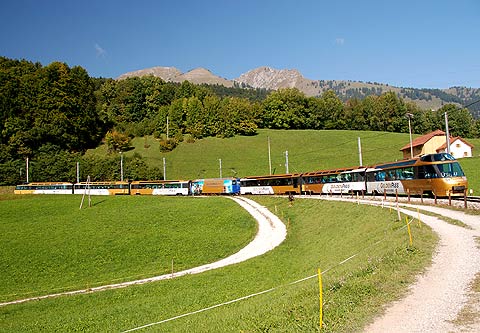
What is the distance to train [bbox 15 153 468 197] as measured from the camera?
→ 3775 centimetres

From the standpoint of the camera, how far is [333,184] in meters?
59.3

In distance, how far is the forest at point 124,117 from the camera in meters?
105

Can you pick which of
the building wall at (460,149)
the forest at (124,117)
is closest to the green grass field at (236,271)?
the forest at (124,117)

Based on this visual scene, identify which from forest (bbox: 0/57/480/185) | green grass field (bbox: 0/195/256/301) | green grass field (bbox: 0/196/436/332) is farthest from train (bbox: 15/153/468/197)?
green grass field (bbox: 0/195/256/301)

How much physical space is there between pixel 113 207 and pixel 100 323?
46.3 m

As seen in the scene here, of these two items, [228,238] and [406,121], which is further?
[406,121]

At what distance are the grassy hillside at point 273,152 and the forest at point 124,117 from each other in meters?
4.70

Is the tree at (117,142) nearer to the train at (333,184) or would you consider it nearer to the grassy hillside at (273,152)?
the grassy hillside at (273,152)

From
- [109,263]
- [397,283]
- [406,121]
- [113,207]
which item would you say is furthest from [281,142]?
[397,283]

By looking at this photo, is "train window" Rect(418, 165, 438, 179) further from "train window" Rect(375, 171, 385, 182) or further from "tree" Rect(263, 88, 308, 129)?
"tree" Rect(263, 88, 308, 129)

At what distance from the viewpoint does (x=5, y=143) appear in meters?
108

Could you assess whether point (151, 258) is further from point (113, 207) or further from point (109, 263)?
point (113, 207)

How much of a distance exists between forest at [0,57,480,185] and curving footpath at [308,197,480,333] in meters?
87.9

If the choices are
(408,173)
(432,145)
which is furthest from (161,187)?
(432,145)
